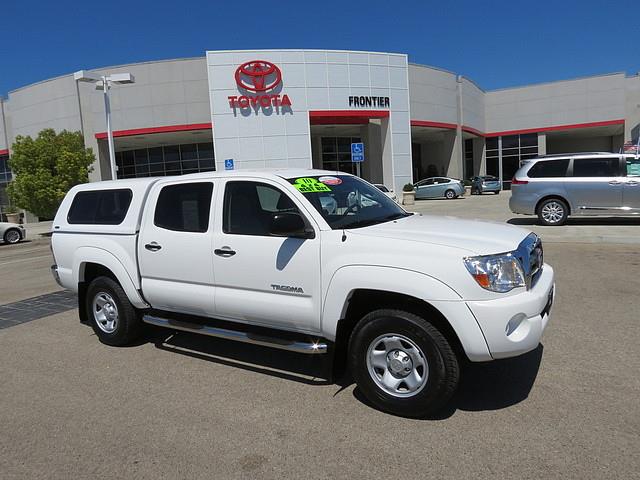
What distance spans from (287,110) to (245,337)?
26956 millimetres

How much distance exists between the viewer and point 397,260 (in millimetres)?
3594

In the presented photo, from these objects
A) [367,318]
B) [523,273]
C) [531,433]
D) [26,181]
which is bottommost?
[531,433]

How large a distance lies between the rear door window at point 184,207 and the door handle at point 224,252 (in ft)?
0.94

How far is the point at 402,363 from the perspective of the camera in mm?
3670

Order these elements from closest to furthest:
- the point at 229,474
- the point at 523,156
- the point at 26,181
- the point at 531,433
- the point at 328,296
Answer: the point at 229,474, the point at 531,433, the point at 328,296, the point at 26,181, the point at 523,156

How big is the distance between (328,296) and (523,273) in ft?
4.70

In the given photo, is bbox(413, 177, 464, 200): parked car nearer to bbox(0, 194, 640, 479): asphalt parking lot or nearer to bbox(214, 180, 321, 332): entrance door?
bbox(0, 194, 640, 479): asphalt parking lot

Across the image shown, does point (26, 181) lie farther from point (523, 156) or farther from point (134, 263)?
point (523, 156)

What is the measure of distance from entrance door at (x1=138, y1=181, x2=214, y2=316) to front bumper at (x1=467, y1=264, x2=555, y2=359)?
96.8 inches

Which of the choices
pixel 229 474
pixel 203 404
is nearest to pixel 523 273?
pixel 229 474

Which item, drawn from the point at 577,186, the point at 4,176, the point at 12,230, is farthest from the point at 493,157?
the point at 4,176

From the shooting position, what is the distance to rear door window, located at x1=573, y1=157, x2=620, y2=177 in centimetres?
1279

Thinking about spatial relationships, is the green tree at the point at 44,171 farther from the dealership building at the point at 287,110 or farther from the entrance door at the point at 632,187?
the entrance door at the point at 632,187

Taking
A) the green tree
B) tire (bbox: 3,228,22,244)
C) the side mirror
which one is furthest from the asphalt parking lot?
the green tree
